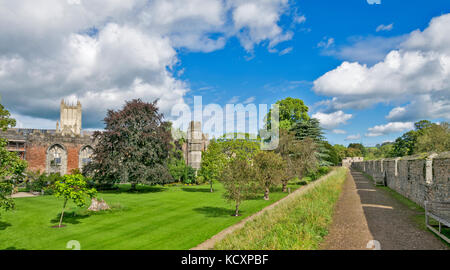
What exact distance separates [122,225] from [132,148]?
1420 cm

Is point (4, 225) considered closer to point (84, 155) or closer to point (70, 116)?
point (84, 155)

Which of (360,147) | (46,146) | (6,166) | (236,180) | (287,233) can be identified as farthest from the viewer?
(360,147)

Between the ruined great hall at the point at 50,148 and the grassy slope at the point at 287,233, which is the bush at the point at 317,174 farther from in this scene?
the ruined great hall at the point at 50,148

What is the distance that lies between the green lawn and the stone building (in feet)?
58.3

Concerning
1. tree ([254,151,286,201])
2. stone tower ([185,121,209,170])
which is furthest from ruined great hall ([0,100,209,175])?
tree ([254,151,286,201])

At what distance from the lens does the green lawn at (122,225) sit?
10188 mm

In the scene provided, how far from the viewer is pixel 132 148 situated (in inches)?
1027

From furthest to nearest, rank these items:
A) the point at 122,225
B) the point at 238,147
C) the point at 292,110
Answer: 1. the point at 292,110
2. the point at 238,147
3. the point at 122,225

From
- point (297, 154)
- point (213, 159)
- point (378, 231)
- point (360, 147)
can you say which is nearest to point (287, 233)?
point (378, 231)

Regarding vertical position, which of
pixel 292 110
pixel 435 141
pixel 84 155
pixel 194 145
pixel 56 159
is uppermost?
pixel 292 110
